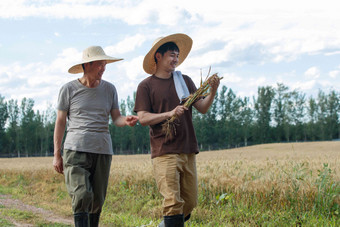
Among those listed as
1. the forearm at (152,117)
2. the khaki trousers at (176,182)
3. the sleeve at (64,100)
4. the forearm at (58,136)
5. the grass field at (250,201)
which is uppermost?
the sleeve at (64,100)

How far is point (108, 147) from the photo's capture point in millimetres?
4527

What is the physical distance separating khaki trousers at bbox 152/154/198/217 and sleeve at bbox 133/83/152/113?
596mm

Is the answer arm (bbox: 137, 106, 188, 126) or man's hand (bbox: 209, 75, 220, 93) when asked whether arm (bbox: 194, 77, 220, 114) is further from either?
arm (bbox: 137, 106, 188, 126)

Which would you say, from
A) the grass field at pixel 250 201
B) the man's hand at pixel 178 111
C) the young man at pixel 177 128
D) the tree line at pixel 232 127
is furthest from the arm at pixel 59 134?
the tree line at pixel 232 127

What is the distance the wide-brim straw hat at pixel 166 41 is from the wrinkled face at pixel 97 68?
524 millimetres

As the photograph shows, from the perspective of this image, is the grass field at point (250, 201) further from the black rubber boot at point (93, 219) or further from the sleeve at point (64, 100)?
the sleeve at point (64, 100)

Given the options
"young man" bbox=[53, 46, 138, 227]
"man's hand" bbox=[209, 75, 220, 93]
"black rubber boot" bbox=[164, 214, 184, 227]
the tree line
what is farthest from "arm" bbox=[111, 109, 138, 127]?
the tree line

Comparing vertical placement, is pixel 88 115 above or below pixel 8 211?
above

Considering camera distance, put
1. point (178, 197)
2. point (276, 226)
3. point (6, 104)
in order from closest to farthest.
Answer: point (178, 197) → point (276, 226) → point (6, 104)

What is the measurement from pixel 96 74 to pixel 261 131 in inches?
2828

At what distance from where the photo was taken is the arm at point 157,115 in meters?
3.98

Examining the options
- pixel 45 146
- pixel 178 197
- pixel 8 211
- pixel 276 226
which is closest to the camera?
pixel 178 197

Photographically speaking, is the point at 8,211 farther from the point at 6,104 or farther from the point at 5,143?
the point at 6,104

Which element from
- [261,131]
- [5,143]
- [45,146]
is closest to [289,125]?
[261,131]
